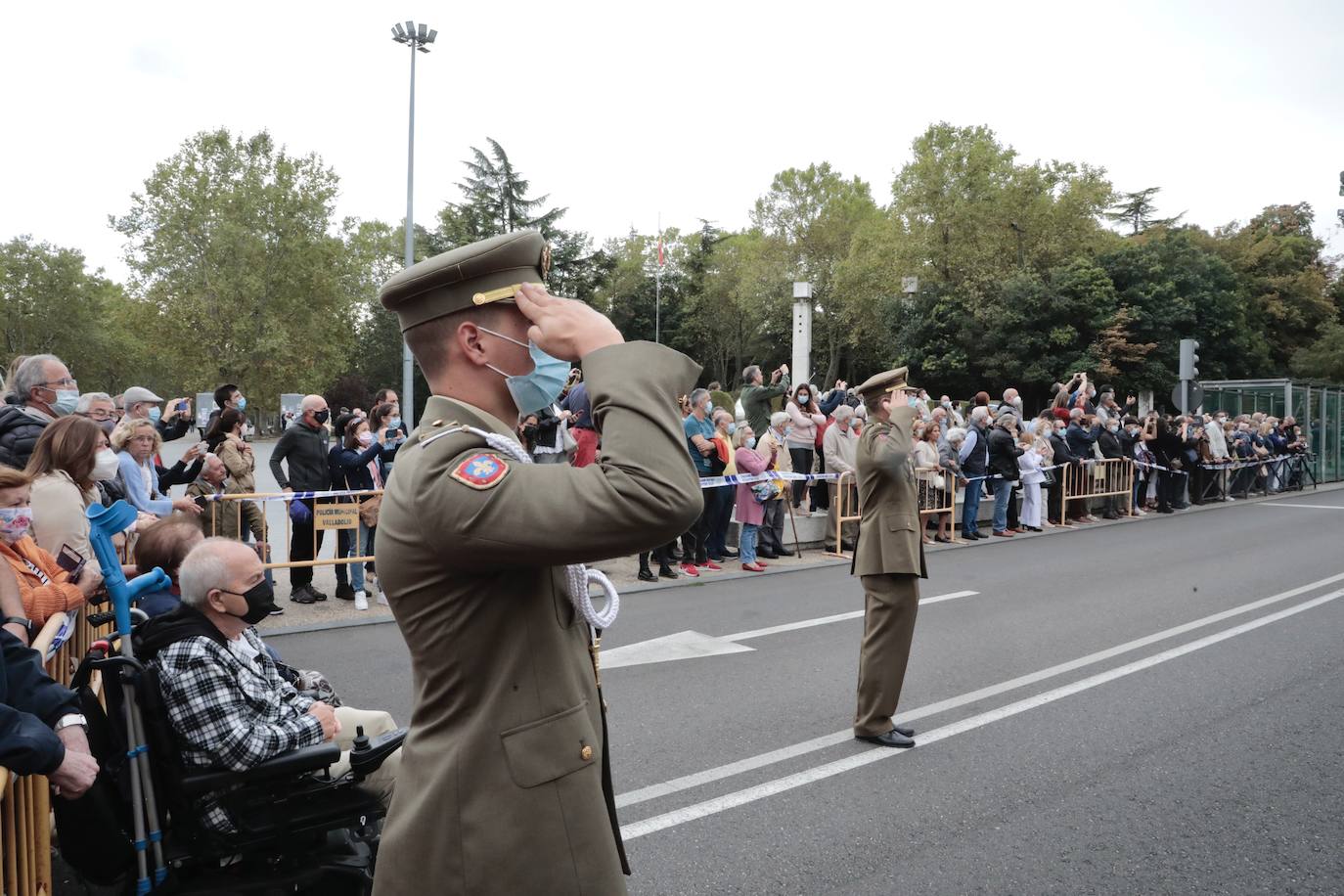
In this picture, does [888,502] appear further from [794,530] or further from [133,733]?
[794,530]

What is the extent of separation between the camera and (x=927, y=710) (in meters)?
6.12

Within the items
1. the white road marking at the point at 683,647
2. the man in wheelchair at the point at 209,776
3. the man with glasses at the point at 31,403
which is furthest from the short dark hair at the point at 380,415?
the man in wheelchair at the point at 209,776

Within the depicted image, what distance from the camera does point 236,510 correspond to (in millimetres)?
9188

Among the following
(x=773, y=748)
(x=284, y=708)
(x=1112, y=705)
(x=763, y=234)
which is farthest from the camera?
(x=763, y=234)

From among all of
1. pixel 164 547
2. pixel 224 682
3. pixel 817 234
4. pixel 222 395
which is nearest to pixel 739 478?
pixel 222 395

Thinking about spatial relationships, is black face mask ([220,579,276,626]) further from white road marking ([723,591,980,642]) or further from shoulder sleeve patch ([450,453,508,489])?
white road marking ([723,591,980,642])

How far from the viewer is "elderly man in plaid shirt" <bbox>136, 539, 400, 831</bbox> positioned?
3.30 meters

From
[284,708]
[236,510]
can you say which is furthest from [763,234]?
[284,708]

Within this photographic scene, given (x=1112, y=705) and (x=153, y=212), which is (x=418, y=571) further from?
(x=153, y=212)

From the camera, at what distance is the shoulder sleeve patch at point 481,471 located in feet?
5.14

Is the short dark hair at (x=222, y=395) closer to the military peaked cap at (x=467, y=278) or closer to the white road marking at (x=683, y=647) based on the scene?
the white road marking at (x=683, y=647)

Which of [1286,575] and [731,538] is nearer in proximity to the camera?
[1286,575]

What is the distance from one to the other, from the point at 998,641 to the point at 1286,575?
5.66m

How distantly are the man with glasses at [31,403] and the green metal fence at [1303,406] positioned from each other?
97.0 feet
